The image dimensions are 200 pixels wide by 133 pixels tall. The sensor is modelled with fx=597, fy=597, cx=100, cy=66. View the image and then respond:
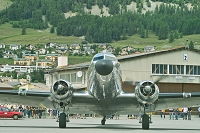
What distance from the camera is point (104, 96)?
1415 inches

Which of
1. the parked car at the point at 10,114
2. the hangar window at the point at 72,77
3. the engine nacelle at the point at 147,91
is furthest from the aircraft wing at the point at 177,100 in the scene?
the hangar window at the point at 72,77

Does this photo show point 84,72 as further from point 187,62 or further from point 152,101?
point 152,101

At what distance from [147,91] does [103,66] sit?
3701 mm

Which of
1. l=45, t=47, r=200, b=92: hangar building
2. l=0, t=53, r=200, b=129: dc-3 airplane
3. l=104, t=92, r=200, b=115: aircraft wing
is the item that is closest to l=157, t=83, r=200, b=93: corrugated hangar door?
l=45, t=47, r=200, b=92: hangar building

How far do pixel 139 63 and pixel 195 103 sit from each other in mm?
45972

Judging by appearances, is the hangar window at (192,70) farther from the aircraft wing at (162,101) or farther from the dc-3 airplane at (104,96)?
the dc-3 airplane at (104,96)

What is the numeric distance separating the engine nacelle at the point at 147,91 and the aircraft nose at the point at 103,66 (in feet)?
9.34

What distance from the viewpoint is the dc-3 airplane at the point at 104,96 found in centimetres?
3478

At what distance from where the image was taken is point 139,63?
281 ft

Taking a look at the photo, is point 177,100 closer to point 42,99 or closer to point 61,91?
point 61,91

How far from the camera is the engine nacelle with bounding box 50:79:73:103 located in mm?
35719

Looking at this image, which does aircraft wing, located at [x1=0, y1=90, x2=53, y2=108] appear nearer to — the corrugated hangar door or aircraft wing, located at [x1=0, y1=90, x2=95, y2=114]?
aircraft wing, located at [x1=0, y1=90, x2=95, y2=114]

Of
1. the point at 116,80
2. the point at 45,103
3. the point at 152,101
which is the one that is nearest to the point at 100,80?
the point at 116,80

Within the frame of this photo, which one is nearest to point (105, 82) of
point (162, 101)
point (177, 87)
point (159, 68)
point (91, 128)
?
point (91, 128)
